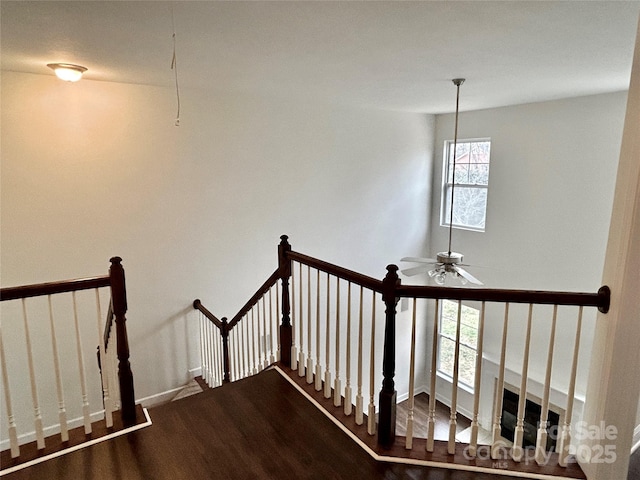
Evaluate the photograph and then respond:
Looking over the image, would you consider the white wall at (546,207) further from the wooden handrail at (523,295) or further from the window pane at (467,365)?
the wooden handrail at (523,295)

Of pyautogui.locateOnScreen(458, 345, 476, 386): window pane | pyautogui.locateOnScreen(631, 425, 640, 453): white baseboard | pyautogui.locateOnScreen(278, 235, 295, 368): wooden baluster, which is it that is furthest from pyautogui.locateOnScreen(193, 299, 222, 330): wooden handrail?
pyautogui.locateOnScreen(458, 345, 476, 386): window pane

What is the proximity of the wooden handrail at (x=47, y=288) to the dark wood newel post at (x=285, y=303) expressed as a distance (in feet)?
4.02

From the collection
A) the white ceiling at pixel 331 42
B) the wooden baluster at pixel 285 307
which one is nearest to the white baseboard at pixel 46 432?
the wooden baluster at pixel 285 307

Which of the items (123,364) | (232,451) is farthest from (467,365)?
(123,364)

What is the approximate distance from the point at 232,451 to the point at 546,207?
5152mm

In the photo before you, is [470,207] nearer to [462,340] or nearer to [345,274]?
[462,340]

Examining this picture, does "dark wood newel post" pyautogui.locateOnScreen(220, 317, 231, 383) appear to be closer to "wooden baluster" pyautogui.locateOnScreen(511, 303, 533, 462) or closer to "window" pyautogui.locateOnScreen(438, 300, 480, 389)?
"wooden baluster" pyautogui.locateOnScreen(511, 303, 533, 462)

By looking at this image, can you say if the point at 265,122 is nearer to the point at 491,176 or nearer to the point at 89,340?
the point at 89,340

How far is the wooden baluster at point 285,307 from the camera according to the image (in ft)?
10.2

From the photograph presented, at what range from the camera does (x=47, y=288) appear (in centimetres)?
219

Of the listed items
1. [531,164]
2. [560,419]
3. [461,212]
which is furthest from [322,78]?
[560,419]

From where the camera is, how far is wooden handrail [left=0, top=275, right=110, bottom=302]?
2076mm

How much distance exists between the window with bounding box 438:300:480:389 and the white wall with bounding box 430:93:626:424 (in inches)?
16.2

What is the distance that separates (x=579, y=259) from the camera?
5270 millimetres
